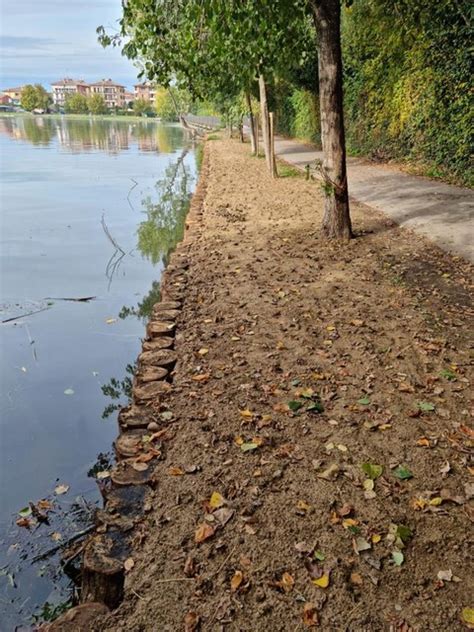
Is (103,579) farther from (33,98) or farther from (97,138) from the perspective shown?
(33,98)

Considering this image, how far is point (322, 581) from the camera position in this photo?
7.15 ft

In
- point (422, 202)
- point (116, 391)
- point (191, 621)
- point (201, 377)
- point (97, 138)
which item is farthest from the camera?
point (97, 138)

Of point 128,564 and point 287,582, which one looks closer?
point 287,582

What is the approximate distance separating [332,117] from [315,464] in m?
5.15

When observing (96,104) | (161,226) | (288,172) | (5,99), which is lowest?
(161,226)

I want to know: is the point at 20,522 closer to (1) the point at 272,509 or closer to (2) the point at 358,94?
(1) the point at 272,509

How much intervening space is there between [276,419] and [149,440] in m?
0.82

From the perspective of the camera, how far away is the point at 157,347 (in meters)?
4.33

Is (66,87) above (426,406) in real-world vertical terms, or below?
above

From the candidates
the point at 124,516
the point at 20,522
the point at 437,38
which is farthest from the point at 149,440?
the point at 437,38

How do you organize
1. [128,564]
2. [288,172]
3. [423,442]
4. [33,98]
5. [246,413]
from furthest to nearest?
[33,98]
[288,172]
[246,413]
[423,442]
[128,564]

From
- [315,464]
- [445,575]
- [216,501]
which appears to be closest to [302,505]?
[315,464]

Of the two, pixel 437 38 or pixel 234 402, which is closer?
pixel 234 402

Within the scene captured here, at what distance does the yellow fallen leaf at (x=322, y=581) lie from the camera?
7.09 ft
